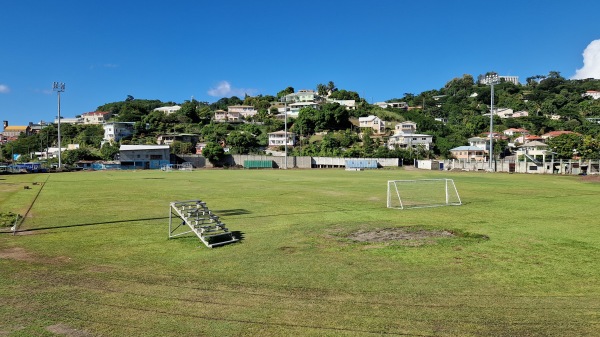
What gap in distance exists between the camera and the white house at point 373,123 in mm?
134625

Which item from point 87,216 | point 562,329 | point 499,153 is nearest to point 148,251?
point 87,216

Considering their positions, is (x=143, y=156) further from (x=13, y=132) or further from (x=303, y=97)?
(x=13, y=132)

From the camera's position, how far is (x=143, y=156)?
91688 millimetres

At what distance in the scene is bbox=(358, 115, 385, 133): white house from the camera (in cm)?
13462

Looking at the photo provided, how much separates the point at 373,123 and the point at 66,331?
13450 cm

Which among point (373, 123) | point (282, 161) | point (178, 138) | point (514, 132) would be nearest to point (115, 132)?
point (178, 138)

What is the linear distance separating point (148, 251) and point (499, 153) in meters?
102

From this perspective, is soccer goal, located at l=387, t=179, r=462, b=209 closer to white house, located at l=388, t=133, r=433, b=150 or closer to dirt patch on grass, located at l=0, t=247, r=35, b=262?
dirt patch on grass, located at l=0, t=247, r=35, b=262

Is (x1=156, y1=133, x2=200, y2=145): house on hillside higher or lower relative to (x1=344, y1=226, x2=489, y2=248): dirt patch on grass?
A: higher

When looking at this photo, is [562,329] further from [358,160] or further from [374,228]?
[358,160]

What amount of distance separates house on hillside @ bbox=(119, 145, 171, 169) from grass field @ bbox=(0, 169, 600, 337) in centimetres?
7810

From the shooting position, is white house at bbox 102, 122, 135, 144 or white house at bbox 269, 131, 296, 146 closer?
white house at bbox 269, 131, 296, 146

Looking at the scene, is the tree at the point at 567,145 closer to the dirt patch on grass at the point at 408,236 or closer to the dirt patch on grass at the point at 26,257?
the dirt patch on grass at the point at 408,236

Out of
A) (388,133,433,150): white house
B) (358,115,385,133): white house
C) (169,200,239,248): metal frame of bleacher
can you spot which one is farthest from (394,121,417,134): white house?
(169,200,239,248): metal frame of bleacher
